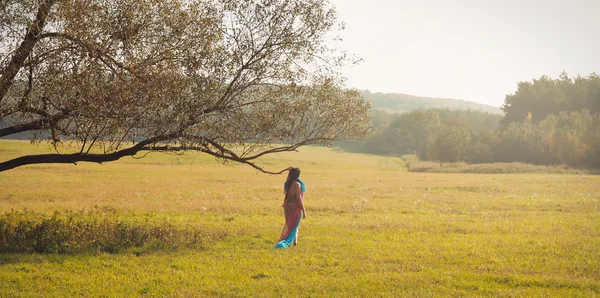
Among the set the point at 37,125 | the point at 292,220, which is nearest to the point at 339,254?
the point at 292,220

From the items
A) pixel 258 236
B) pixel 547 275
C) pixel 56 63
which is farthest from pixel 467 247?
pixel 56 63

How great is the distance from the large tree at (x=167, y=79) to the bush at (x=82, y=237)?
7.26ft

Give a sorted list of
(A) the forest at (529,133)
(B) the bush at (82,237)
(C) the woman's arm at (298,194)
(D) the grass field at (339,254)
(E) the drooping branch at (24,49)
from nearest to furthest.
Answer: (D) the grass field at (339,254) → (E) the drooping branch at (24,49) → (B) the bush at (82,237) → (C) the woman's arm at (298,194) → (A) the forest at (529,133)

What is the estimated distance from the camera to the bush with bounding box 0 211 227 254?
15.9 m

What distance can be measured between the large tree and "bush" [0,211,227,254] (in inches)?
87.1

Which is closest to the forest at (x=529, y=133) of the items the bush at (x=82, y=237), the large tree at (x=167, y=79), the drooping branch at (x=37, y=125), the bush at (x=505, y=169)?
the bush at (x=505, y=169)

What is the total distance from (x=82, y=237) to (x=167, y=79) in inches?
237

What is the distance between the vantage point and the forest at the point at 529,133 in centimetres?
10219

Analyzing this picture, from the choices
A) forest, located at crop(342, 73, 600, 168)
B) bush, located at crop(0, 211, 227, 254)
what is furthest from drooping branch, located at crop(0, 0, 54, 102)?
forest, located at crop(342, 73, 600, 168)

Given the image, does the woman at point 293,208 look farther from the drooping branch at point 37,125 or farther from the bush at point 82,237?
the drooping branch at point 37,125

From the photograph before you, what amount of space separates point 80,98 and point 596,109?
516 feet

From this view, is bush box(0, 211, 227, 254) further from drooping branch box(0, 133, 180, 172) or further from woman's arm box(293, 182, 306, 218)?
woman's arm box(293, 182, 306, 218)

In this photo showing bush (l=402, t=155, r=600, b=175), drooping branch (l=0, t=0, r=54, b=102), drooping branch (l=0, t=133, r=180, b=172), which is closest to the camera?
drooping branch (l=0, t=0, r=54, b=102)

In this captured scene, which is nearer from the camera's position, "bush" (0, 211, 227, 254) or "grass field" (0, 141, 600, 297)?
"grass field" (0, 141, 600, 297)
